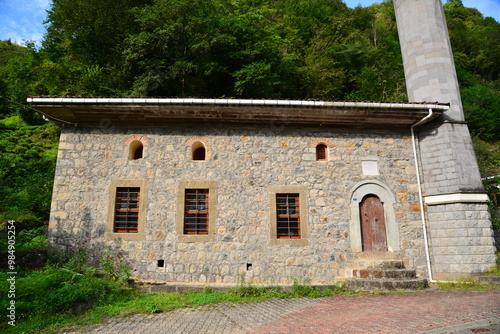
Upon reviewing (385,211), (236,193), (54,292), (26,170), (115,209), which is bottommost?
(54,292)

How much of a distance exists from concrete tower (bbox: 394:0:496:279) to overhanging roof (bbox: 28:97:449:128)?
0.84 m

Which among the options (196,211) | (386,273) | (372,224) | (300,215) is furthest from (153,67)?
(386,273)

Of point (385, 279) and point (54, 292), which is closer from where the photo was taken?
point (54, 292)

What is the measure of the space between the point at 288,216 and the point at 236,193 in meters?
1.48

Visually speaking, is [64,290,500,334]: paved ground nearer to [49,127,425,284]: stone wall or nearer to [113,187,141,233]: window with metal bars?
[49,127,425,284]: stone wall

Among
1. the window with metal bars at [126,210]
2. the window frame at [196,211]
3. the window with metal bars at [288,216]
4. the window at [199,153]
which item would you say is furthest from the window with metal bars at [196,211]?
the window with metal bars at [288,216]

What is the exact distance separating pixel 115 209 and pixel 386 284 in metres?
6.81

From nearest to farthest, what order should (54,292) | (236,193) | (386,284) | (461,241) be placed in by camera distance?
(54,292)
(386,284)
(461,241)
(236,193)

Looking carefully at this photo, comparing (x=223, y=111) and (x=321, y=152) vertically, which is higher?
(x=223, y=111)

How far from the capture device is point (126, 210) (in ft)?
25.1

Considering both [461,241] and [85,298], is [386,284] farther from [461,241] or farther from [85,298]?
[85,298]

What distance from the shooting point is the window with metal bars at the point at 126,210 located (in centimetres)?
758

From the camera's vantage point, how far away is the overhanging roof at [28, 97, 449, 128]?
7.31 metres

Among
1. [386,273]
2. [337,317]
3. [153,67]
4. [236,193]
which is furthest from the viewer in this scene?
[153,67]
